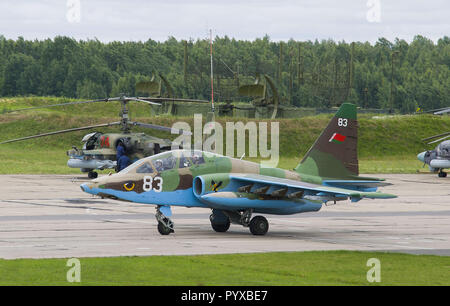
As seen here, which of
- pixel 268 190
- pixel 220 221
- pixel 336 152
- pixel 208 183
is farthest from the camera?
pixel 336 152

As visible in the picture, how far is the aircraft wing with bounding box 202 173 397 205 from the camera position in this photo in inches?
805

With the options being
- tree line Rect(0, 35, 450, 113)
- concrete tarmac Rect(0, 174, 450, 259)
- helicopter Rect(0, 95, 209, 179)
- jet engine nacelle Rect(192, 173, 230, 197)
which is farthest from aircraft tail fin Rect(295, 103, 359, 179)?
tree line Rect(0, 35, 450, 113)

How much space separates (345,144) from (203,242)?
6.39m

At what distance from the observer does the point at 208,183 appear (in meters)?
20.8

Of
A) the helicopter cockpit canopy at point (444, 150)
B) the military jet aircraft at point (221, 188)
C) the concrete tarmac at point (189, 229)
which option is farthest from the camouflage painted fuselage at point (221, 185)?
the helicopter cockpit canopy at point (444, 150)

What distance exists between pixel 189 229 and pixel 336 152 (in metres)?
5.30

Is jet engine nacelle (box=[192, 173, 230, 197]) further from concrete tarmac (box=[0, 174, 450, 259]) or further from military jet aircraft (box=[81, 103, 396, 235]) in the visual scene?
concrete tarmac (box=[0, 174, 450, 259])

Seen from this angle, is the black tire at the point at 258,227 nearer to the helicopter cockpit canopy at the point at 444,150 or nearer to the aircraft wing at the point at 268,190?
the aircraft wing at the point at 268,190

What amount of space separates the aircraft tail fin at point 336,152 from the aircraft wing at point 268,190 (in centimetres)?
153

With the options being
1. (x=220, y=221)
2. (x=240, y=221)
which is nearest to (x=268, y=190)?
(x=240, y=221)

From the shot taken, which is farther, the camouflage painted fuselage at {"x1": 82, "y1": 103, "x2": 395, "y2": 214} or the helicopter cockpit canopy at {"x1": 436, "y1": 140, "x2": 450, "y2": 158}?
the helicopter cockpit canopy at {"x1": 436, "y1": 140, "x2": 450, "y2": 158}

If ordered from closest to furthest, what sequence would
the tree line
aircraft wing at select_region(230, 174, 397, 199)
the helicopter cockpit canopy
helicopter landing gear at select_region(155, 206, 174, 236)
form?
1. aircraft wing at select_region(230, 174, 397, 199)
2. helicopter landing gear at select_region(155, 206, 174, 236)
3. the helicopter cockpit canopy
4. the tree line

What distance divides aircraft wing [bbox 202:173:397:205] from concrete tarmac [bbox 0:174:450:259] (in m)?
1.18

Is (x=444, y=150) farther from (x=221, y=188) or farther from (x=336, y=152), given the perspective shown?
(x=221, y=188)
